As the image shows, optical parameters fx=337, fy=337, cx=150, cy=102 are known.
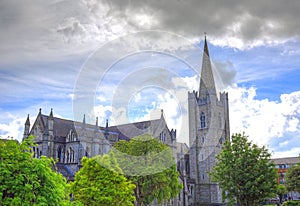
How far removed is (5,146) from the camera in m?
18.8

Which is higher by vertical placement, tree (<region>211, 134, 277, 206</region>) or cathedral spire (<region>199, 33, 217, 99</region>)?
cathedral spire (<region>199, 33, 217, 99</region>)

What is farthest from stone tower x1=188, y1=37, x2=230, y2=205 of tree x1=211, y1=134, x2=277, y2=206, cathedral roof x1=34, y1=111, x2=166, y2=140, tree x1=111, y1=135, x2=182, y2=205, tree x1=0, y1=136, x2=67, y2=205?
tree x1=0, y1=136, x2=67, y2=205

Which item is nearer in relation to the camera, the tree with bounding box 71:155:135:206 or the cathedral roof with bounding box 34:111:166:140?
the tree with bounding box 71:155:135:206

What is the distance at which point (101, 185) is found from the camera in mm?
30562

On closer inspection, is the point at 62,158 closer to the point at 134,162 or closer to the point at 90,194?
the point at 134,162

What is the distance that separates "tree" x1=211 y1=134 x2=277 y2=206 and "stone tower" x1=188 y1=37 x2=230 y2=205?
38.1 meters

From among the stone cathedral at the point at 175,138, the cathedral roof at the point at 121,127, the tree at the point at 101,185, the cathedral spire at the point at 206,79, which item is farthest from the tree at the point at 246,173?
the cathedral spire at the point at 206,79

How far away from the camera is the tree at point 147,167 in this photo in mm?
42031

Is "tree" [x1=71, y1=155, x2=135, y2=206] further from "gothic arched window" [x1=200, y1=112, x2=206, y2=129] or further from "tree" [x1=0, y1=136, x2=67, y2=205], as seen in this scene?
"gothic arched window" [x1=200, y1=112, x2=206, y2=129]

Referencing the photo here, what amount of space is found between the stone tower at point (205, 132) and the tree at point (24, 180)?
64269 mm

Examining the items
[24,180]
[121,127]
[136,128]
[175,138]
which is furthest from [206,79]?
[24,180]

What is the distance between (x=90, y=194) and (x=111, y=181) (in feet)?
7.66

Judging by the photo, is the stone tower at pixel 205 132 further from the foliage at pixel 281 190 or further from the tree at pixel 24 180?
the tree at pixel 24 180

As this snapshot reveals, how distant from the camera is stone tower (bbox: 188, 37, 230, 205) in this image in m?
78.9
